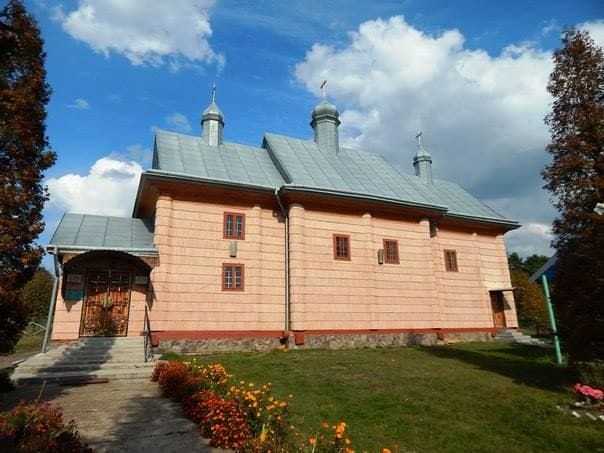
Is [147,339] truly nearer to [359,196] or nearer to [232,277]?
[232,277]

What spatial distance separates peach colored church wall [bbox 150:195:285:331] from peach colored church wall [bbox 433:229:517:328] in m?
8.11

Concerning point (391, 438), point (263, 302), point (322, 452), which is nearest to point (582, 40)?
point (391, 438)

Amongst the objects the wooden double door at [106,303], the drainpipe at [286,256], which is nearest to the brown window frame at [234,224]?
the drainpipe at [286,256]

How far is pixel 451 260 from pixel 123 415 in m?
16.6

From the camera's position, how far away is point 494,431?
19.7 ft

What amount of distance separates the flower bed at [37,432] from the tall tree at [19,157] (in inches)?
96.6

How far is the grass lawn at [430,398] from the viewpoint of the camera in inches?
Answer: 225

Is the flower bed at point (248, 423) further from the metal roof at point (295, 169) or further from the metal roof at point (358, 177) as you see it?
the metal roof at point (358, 177)

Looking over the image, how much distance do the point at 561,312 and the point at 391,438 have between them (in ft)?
18.7

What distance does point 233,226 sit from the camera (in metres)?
15.0

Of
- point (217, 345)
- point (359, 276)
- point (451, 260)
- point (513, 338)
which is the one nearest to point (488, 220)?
point (451, 260)

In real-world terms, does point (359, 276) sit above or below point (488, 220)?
below

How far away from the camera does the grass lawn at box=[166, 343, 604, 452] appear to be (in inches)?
225

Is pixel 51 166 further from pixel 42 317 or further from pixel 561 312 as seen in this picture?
pixel 42 317
